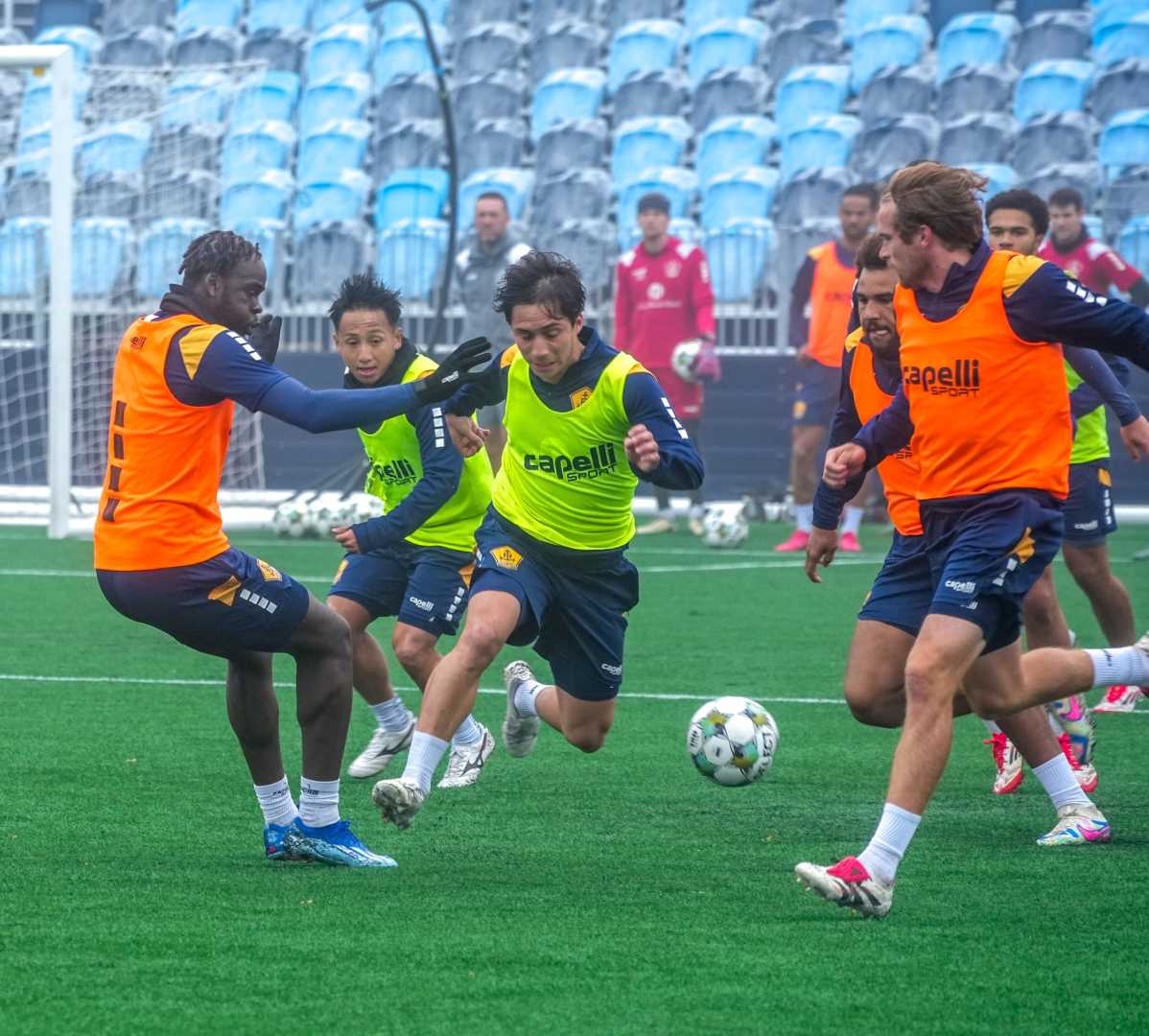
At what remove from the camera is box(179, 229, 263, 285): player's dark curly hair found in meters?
5.49

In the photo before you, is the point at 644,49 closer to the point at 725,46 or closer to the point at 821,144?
the point at 725,46

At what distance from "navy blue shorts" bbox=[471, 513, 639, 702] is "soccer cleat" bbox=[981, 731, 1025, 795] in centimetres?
135

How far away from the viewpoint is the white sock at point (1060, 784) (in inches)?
233

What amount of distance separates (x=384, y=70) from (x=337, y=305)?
1587 centimetres

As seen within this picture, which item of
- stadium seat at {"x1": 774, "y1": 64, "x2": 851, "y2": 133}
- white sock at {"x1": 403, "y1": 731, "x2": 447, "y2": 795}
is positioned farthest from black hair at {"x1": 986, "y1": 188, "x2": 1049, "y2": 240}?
stadium seat at {"x1": 774, "y1": 64, "x2": 851, "y2": 133}

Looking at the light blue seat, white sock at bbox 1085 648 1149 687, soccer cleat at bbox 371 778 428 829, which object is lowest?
soccer cleat at bbox 371 778 428 829

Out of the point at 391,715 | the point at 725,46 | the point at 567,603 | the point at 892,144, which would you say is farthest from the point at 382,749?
the point at 725,46

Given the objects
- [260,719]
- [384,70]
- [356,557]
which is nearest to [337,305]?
[356,557]

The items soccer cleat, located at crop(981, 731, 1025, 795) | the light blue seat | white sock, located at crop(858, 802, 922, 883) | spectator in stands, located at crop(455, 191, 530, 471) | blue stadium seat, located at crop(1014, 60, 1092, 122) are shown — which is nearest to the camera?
white sock, located at crop(858, 802, 922, 883)

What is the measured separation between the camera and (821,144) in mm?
19641

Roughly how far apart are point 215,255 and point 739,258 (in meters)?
12.7

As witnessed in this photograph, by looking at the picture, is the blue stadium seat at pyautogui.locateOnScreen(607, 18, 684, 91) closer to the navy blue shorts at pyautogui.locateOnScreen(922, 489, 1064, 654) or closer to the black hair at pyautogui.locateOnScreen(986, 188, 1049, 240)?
the black hair at pyautogui.locateOnScreen(986, 188, 1049, 240)

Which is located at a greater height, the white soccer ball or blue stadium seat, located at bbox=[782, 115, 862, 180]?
blue stadium seat, located at bbox=[782, 115, 862, 180]

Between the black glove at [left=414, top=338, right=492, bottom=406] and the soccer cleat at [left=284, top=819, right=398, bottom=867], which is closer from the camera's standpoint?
the black glove at [left=414, top=338, right=492, bottom=406]
